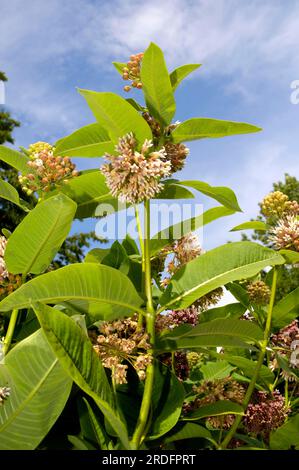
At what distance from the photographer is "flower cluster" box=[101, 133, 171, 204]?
1.87 meters

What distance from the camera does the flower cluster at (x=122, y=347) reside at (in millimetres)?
1753

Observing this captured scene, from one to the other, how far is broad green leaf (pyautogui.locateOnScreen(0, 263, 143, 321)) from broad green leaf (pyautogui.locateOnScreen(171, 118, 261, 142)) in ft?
2.17

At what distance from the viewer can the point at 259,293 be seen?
105 inches

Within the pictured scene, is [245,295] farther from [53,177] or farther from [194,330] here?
[53,177]

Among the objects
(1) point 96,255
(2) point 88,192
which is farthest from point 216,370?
(2) point 88,192

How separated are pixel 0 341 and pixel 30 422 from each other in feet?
1.32

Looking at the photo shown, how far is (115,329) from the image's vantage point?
1.88m

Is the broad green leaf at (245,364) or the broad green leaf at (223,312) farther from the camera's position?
the broad green leaf at (223,312)

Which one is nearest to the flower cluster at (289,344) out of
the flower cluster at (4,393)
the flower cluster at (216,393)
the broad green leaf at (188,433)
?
the flower cluster at (216,393)

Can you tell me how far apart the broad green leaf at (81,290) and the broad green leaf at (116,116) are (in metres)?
0.54

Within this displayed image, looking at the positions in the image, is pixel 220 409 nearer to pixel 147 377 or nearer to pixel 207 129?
pixel 147 377

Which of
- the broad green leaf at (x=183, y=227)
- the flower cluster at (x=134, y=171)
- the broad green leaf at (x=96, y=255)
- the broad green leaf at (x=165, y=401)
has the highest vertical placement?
the flower cluster at (x=134, y=171)

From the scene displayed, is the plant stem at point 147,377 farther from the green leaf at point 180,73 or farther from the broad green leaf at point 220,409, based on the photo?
the green leaf at point 180,73

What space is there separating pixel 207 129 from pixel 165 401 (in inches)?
39.7
